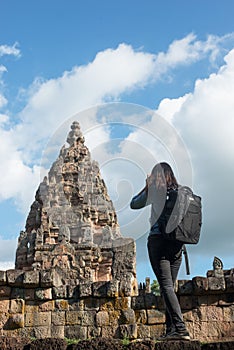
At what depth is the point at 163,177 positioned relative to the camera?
7.56 metres

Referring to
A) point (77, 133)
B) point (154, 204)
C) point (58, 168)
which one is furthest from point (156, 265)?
point (77, 133)

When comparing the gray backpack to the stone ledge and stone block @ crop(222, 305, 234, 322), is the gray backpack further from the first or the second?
stone block @ crop(222, 305, 234, 322)

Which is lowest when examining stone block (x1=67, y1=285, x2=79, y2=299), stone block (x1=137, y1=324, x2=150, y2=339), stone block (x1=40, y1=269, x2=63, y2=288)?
stone block (x1=137, y1=324, x2=150, y2=339)

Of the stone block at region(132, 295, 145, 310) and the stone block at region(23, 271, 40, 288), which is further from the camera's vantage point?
the stone block at region(23, 271, 40, 288)

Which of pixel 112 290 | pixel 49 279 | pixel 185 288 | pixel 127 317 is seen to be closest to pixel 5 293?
pixel 49 279

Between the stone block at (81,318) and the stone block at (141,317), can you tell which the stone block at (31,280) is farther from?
the stone block at (141,317)

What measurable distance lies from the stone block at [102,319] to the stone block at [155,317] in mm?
706

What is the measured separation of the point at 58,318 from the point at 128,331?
127cm

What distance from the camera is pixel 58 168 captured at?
36000mm

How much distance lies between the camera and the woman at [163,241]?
285 inches

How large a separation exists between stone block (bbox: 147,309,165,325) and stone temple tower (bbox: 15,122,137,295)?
678 inches

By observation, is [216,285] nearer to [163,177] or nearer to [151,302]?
[151,302]

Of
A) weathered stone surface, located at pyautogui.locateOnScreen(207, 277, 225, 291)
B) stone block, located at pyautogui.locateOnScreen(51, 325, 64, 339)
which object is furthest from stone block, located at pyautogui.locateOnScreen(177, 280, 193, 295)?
stone block, located at pyautogui.locateOnScreen(51, 325, 64, 339)

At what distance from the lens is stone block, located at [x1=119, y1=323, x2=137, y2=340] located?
338 inches
